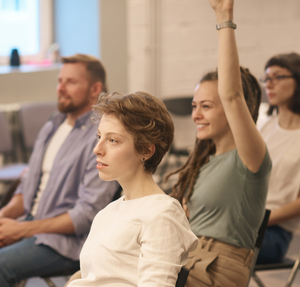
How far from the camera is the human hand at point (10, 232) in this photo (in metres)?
1.57

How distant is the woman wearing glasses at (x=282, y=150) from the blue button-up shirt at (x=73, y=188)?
0.66 metres

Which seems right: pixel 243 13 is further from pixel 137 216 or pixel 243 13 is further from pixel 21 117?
pixel 137 216

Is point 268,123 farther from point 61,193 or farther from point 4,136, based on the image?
point 4,136

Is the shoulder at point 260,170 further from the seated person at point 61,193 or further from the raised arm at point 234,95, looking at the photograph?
the seated person at point 61,193

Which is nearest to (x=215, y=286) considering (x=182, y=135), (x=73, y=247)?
(x=73, y=247)

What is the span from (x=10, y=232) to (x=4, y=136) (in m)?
1.49

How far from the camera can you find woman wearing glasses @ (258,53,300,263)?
5.25 feet

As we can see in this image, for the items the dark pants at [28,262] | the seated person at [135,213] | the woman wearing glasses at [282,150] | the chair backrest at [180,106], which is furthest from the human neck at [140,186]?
the chair backrest at [180,106]

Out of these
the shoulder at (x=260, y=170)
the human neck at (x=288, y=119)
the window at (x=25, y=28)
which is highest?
the window at (x=25, y=28)

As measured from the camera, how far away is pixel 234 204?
1.17 metres

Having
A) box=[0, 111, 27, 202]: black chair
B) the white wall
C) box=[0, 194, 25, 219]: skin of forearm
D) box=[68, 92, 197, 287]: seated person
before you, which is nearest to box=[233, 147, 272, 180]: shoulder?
box=[68, 92, 197, 287]: seated person

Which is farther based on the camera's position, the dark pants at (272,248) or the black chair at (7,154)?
the black chair at (7,154)

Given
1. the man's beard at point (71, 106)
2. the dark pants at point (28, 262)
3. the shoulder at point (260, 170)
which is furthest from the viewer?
the man's beard at point (71, 106)

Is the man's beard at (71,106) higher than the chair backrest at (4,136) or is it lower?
higher
